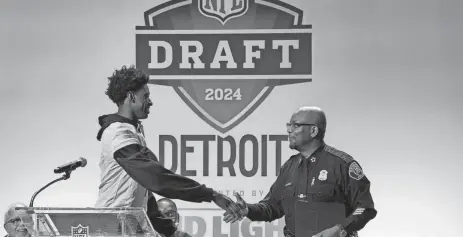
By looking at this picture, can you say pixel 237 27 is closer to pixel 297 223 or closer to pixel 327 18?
pixel 327 18

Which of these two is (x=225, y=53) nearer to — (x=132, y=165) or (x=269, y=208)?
(x=269, y=208)

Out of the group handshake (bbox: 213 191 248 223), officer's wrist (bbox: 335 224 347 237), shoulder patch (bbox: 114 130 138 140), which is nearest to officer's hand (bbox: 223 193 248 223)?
handshake (bbox: 213 191 248 223)

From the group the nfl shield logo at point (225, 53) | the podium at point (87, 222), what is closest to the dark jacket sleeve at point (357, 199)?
the podium at point (87, 222)

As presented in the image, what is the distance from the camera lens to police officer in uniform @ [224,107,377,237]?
171 inches

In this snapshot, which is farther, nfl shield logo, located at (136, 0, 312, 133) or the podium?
nfl shield logo, located at (136, 0, 312, 133)

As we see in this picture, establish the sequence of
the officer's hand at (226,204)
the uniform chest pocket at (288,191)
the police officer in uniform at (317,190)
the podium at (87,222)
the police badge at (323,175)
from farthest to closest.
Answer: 1. the uniform chest pocket at (288,191)
2. the police badge at (323,175)
3. the police officer in uniform at (317,190)
4. the officer's hand at (226,204)
5. the podium at (87,222)

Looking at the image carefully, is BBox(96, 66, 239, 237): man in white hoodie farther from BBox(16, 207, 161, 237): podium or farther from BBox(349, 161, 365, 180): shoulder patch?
BBox(349, 161, 365, 180): shoulder patch

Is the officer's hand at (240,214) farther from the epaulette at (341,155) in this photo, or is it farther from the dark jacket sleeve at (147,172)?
the epaulette at (341,155)

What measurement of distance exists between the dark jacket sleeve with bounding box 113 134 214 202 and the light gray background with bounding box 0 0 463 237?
2.14m

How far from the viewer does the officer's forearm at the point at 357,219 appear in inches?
168

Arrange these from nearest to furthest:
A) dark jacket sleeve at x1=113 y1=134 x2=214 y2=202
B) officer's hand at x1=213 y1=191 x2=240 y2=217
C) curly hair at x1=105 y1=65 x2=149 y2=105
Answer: dark jacket sleeve at x1=113 y1=134 x2=214 y2=202 → curly hair at x1=105 y1=65 x2=149 y2=105 → officer's hand at x1=213 y1=191 x2=240 y2=217

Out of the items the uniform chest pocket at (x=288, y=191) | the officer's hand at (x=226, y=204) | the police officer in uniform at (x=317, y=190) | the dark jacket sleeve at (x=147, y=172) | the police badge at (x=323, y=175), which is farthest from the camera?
the uniform chest pocket at (x=288, y=191)

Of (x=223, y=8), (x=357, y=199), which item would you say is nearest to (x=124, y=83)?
(x=357, y=199)

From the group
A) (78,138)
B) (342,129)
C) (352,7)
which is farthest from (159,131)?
(352,7)
